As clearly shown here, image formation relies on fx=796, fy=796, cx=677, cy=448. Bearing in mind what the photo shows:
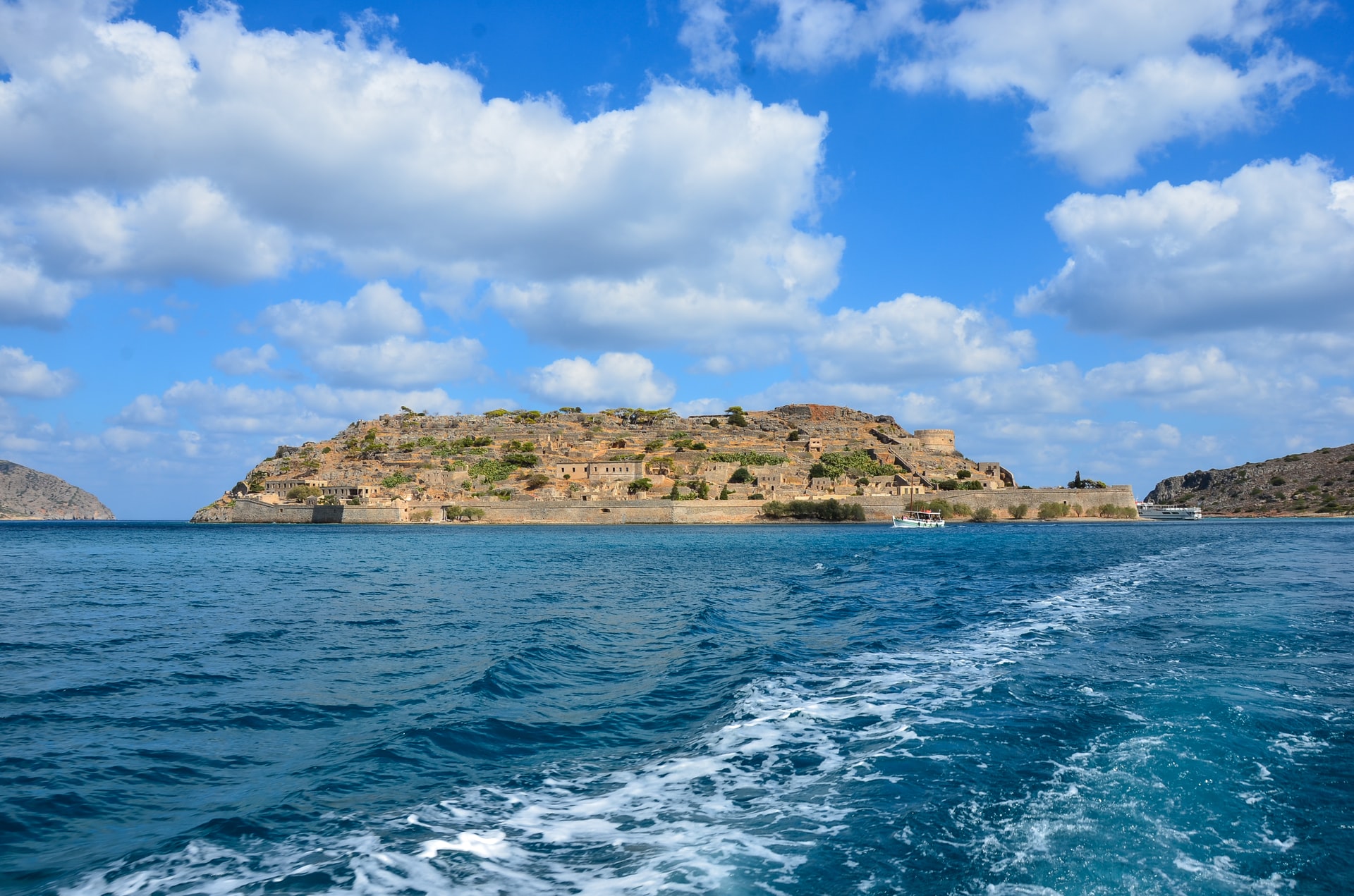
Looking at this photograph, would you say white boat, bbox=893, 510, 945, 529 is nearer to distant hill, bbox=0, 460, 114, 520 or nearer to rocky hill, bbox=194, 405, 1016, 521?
rocky hill, bbox=194, 405, 1016, 521

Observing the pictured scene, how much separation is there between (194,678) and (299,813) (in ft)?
17.3

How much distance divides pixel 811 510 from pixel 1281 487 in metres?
60.8

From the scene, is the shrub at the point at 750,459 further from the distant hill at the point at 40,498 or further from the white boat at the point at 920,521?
the distant hill at the point at 40,498

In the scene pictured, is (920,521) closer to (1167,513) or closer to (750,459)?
(750,459)

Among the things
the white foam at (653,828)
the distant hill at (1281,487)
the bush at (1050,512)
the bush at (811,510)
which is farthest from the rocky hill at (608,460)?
the white foam at (653,828)

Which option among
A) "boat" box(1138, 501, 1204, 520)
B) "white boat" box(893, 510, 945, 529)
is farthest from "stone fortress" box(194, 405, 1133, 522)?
"boat" box(1138, 501, 1204, 520)

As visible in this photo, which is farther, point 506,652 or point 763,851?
point 506,652

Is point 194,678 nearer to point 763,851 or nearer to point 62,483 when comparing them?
point 763,851

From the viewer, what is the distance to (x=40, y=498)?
159125 millimetres

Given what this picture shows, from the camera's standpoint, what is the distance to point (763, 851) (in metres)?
4.62

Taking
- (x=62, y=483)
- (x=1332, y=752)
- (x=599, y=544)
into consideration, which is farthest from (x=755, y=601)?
(x=62, y=483)

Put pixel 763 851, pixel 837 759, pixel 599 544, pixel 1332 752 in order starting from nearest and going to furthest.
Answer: pixel 763 851 → pixel 1332 752 → pixel 837 759 → pixel 599 544

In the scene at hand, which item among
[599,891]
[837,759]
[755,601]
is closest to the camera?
[599,891]

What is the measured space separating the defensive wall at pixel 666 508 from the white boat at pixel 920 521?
3.48m
